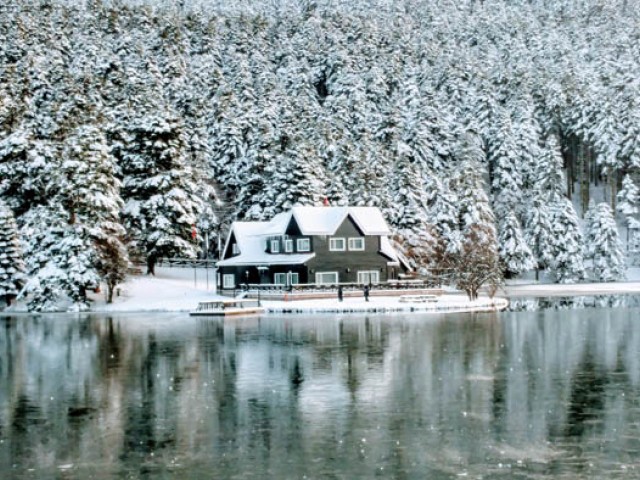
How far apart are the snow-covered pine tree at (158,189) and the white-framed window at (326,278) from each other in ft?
38.3

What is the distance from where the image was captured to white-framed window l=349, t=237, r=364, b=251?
72.0m

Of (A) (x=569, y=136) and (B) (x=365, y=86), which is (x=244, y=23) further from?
(A) (x=569, y=136)

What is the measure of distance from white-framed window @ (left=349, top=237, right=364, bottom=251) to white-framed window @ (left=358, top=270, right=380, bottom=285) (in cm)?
218

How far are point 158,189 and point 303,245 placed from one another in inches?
579

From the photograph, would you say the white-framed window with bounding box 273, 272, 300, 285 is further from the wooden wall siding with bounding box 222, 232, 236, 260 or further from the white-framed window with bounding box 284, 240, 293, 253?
the wooden wall siding with bounding box 222, 232, 236, 260

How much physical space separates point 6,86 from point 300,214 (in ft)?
135

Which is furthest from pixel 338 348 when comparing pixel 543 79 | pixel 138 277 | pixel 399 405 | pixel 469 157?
pixel 543 79

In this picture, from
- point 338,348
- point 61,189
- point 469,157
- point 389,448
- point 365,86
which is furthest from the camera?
point 365,86

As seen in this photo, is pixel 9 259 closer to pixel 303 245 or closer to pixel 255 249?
pixel 255 249

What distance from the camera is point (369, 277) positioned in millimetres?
72438

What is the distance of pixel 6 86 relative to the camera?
8988cm

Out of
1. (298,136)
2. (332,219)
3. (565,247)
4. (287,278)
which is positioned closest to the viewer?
(287,278)

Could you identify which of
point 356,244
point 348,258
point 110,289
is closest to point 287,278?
point 348,258

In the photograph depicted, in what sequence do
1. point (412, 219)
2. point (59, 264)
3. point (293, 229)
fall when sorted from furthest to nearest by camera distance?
1. point (412, 219)
2. point (293, 229)
3. point (59, 264)
